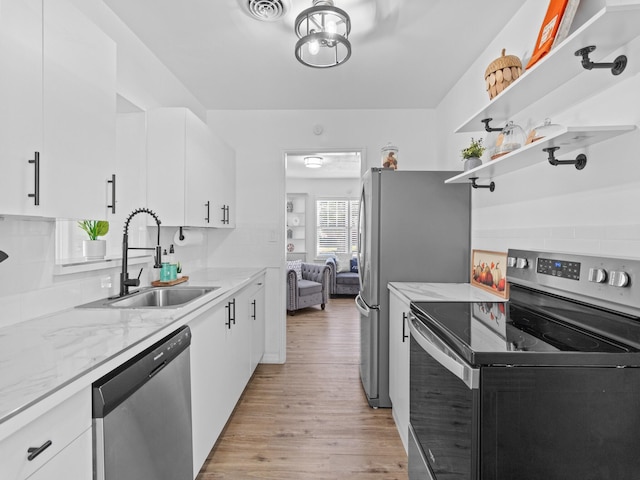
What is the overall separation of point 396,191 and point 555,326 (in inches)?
59.1

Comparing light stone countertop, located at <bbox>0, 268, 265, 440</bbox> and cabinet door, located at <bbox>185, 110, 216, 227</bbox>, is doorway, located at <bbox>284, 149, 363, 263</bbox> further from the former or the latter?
light stone countertop, located at <bbox>0, 268, 265, 440</bbox>

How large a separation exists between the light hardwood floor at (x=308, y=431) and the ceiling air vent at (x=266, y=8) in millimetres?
2418

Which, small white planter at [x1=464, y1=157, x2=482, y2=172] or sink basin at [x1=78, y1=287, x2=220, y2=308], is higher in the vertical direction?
small white planter at [x1=464, y1=157, x2=482, y2=172]

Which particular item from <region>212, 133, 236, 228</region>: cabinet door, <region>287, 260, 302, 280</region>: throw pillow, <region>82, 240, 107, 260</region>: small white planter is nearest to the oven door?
<region>82, 240, 107, 260</region>: small white planter

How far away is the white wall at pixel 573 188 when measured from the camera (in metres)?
1.22

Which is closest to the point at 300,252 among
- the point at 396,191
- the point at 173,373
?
the point at 396,191

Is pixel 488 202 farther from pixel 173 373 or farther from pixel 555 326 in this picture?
pixel 173 373

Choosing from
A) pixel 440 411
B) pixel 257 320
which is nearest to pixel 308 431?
pixel 257 320

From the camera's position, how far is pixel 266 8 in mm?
1886

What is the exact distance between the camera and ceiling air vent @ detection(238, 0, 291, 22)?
1844 mm

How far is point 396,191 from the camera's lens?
2.61 meters

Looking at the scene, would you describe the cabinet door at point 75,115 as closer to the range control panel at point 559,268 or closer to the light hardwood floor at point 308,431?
the light hardwood floor at point 308,431

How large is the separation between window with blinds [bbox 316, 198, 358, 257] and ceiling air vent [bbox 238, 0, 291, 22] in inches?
231

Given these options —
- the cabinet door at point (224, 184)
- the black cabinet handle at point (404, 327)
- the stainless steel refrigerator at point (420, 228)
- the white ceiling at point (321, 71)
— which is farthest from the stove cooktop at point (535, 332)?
the cabinet door at point (224, 184)
